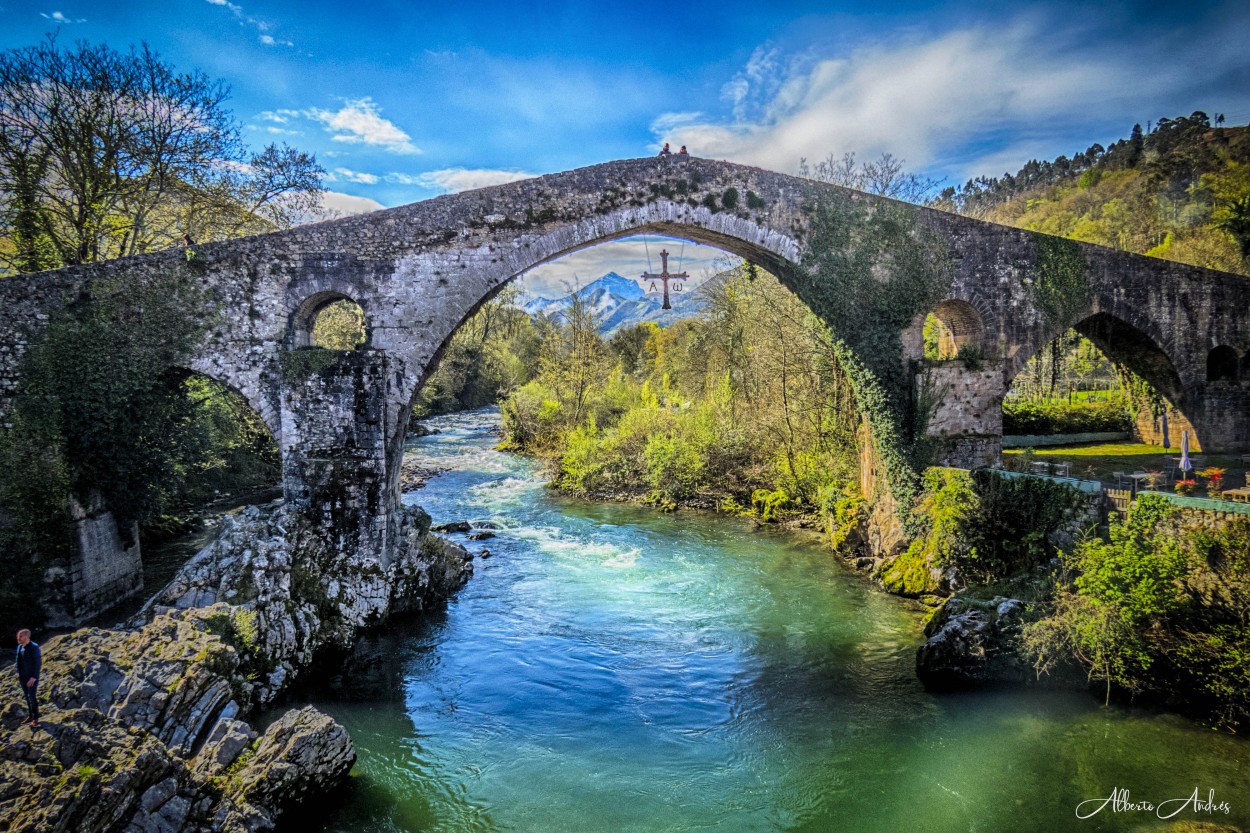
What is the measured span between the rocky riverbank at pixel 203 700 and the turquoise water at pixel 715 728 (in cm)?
69

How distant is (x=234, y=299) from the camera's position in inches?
429

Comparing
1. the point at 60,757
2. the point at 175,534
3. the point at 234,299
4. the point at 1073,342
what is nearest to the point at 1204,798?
the point at 60,757

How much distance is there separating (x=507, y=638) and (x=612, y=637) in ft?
5.42

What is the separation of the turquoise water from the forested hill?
51.1 feet

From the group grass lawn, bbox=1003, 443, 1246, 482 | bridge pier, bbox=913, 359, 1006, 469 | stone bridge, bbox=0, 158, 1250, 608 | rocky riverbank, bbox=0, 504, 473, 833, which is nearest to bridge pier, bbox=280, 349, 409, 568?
stone bridge, bbox=0, 158, 1250, 608

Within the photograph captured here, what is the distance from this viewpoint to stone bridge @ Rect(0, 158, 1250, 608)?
421 inches

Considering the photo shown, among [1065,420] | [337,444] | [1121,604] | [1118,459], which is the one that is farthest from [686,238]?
[1065,420]

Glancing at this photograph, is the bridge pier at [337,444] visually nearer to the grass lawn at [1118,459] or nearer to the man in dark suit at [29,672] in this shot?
the man in dark suit at [29,672]

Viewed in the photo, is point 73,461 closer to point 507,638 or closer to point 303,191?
point 507,638

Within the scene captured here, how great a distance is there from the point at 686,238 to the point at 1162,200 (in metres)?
31.9

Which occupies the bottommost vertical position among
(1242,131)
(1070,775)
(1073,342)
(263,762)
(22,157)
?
(1070,775)
